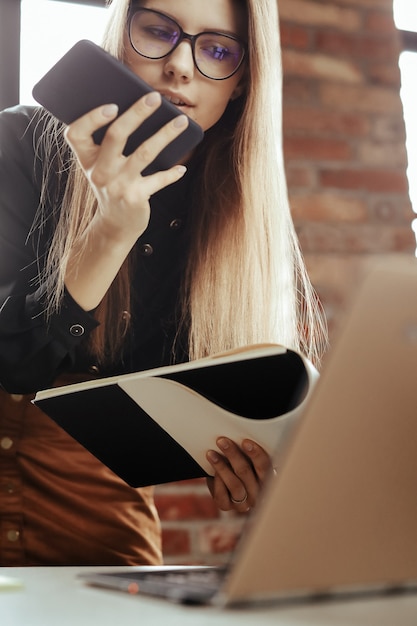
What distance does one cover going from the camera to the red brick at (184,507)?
1515mm

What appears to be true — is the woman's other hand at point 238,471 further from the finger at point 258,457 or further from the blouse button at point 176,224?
the blouse button at point 176,224

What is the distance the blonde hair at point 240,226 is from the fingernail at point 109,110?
9.4 inches

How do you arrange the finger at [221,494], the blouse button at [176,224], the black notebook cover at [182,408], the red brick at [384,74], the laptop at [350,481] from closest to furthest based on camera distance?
1. the laptop at [350,481]
2. the black notebook cover at [182,408]
3. the finger at [221,494]
4. the blouse button at [176,224]
5. the red brick at [384,74]

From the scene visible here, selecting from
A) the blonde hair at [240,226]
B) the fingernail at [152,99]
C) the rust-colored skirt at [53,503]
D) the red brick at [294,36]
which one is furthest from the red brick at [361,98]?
the rust-colored skirt at [53,503]

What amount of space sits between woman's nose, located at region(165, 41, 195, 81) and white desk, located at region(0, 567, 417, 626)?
2.54ft

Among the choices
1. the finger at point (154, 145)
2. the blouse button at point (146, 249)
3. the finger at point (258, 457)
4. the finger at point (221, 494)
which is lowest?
the finger at point (221, 494)

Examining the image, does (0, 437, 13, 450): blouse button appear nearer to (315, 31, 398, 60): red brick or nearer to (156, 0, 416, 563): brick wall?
(156, 0, 416, 563): brick wall

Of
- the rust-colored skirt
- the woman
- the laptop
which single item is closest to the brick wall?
the woman

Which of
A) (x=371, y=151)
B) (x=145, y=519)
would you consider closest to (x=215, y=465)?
(x=145, y=519)

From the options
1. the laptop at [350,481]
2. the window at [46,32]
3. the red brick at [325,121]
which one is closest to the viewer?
the laptop at [350,481]

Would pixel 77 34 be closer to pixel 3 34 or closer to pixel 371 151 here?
pixel 3 34

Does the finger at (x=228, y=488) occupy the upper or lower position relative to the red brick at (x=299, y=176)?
lower

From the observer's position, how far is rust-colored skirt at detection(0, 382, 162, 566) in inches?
37.1

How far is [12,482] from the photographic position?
95 cm
